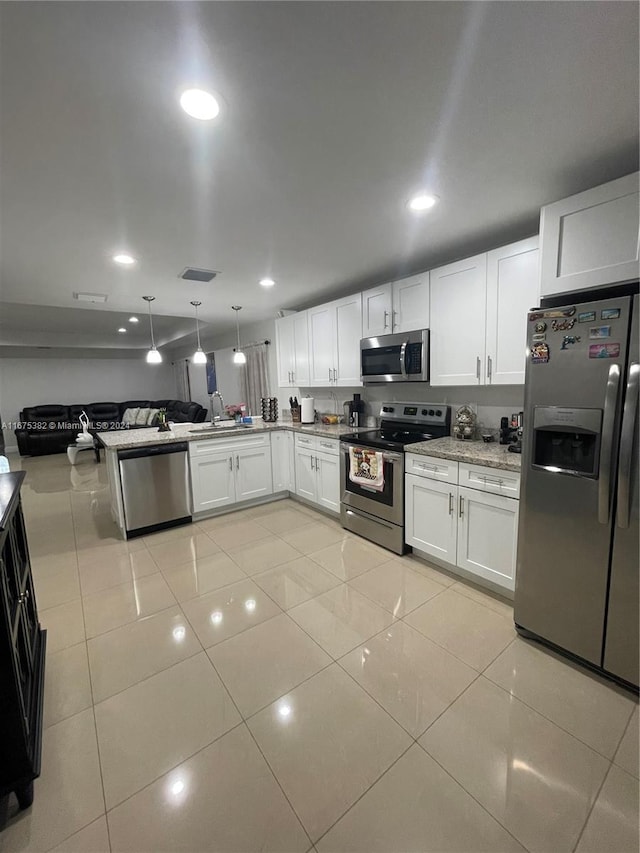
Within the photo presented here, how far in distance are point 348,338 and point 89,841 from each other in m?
3.48

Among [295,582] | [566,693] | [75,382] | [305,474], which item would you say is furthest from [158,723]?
[75,382]

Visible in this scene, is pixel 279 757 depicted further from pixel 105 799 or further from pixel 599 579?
pixel 599 579

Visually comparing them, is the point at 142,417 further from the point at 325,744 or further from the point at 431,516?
the point at 325,744

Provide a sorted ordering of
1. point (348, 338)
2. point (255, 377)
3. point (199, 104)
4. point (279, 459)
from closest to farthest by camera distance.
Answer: point (199, 104) < point (348, 338) < point (279, 459) < point (255, 377)

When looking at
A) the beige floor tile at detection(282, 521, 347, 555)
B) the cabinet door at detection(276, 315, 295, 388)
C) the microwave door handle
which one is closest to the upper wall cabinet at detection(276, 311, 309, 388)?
the cabinet door at detection(276, 315, 295, 388)

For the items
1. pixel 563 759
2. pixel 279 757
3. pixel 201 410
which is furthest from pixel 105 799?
pixel 201 410

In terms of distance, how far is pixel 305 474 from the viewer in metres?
3.95

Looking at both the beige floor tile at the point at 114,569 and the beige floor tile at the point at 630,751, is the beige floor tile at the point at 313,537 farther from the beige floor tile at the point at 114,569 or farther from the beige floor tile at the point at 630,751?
the beige floor tile at the point at 630,751

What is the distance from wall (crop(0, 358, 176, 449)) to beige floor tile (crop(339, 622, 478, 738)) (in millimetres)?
9317

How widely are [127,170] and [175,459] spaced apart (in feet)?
8.07

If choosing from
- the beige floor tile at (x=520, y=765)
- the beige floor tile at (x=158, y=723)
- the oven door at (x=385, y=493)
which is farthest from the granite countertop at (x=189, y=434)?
the beige floor tile at (x=520, y=765)

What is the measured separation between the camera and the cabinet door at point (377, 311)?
316cm

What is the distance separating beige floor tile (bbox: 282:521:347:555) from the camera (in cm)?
306

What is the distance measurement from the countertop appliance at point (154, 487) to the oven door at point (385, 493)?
5.41ft
